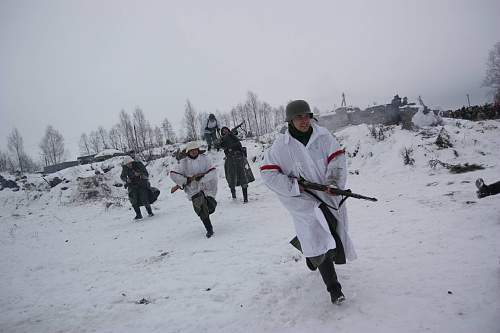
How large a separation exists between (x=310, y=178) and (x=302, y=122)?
554mm

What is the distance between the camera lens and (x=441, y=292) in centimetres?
268

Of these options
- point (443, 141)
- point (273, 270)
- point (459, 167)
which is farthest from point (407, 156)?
point (273, 270)

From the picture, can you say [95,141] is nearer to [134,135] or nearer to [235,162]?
[134,135]

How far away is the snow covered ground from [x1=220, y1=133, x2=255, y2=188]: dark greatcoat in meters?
0.76

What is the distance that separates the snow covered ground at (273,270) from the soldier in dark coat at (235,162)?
0.75 metres

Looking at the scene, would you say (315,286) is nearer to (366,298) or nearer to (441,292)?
(366,298)

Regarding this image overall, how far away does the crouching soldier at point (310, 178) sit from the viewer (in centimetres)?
292

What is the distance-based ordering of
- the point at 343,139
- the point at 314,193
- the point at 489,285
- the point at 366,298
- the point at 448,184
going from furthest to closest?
the point at 343,139 < the point at 448,184 < the point at 314,193 < the point at 366,298 < the point at 489,285

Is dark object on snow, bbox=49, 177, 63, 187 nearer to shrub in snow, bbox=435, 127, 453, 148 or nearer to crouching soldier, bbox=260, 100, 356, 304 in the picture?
shrub in snow, bbox=435, 127, 453, 148

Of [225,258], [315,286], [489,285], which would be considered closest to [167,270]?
[225,258]

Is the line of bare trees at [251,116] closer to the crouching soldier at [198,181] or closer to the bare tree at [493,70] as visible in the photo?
the bare tree at [493,70]

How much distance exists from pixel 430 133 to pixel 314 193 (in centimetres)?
935

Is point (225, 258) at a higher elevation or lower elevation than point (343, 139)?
lower

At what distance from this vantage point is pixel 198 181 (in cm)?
645
